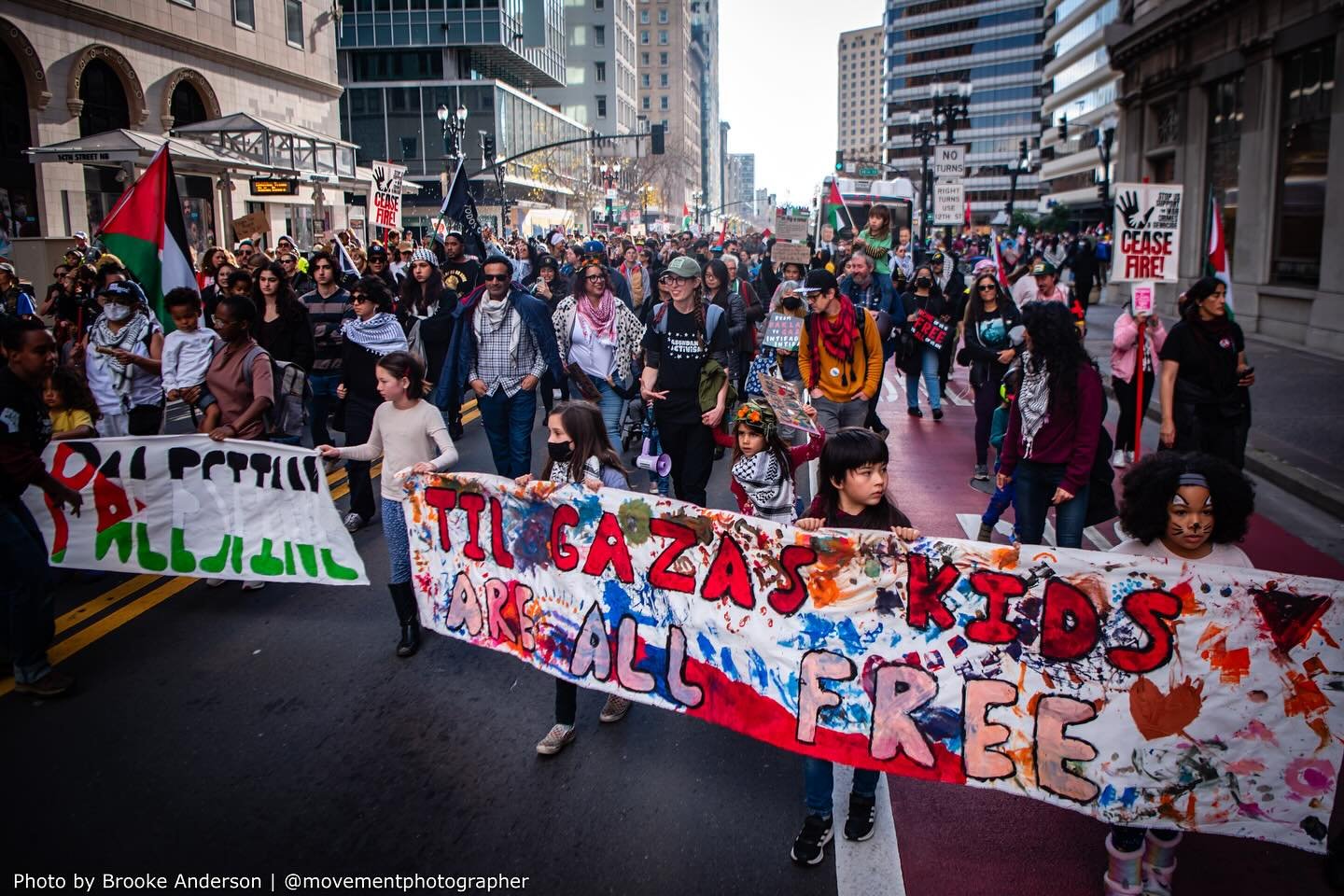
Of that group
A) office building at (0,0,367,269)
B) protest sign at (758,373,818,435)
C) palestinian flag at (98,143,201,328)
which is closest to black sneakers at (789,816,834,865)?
protest sign at (758,373,818,435)

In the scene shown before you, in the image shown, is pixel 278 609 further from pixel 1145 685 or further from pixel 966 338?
pixel 966 338

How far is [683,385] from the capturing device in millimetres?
6945

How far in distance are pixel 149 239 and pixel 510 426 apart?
3003mm

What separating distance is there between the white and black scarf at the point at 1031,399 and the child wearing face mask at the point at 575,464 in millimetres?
2342

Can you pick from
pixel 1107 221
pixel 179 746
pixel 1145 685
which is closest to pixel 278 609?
pixel 179 746

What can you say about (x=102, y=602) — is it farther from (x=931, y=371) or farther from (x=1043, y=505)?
(x=931, y=371)

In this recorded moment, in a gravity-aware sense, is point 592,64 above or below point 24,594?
above

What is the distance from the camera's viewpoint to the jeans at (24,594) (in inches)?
198

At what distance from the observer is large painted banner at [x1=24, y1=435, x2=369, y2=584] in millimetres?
6082

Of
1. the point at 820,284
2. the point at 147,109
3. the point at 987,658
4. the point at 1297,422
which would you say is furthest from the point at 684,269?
the point at 147,109

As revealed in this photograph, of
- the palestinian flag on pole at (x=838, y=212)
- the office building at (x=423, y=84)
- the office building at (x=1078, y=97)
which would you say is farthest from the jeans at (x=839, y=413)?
the office building at (x=1078, y=97)

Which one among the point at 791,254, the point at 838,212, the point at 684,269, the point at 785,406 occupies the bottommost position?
the point at 785,406

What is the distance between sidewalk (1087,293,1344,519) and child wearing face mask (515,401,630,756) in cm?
664

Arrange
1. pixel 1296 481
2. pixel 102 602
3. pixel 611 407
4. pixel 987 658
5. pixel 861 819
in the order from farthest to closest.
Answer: pixel 1296 481 → pixel 611 407 → pixel 102 602 → pixel 861 819 → pixel 987 658
